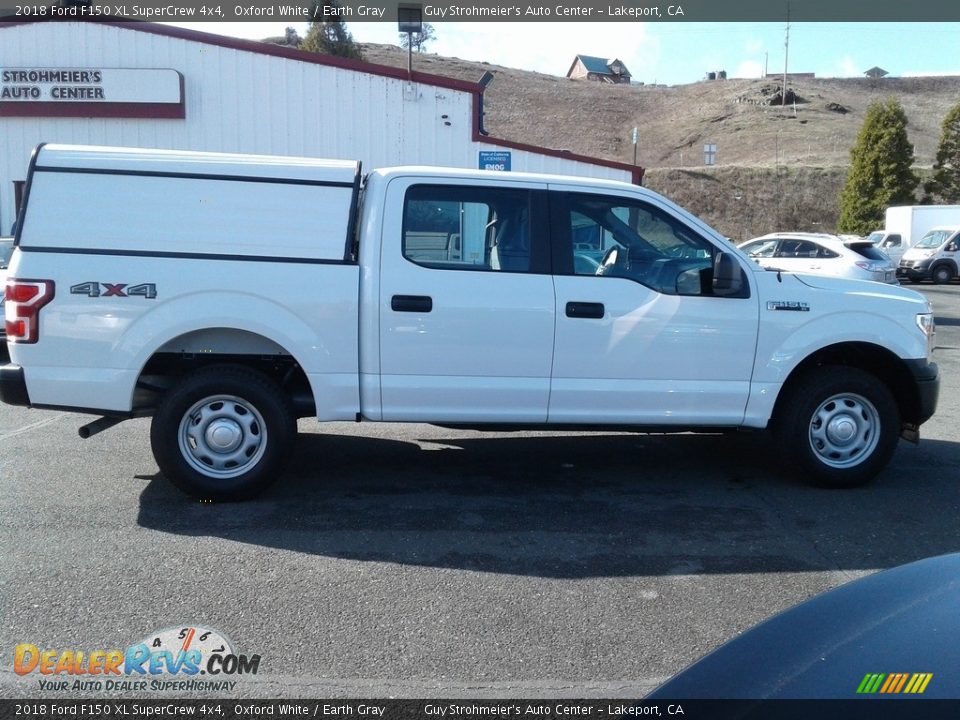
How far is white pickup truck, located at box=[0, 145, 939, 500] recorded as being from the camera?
5352mm

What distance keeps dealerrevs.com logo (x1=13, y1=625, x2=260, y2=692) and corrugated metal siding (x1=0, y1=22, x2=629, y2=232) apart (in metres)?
15.6

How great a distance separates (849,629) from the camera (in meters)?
2.32

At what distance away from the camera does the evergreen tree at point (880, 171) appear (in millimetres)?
37438

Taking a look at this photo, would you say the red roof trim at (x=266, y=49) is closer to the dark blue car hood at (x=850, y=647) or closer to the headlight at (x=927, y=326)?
the headlight at (x=927, y=326)

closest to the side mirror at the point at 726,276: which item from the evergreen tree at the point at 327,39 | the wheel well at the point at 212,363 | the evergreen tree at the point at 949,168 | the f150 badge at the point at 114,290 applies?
the wheel well at the point at 212,363

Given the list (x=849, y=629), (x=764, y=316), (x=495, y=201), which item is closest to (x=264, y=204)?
→ (x=495, y=201)

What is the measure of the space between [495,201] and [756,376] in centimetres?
206

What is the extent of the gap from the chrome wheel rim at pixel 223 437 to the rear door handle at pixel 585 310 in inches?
80.6

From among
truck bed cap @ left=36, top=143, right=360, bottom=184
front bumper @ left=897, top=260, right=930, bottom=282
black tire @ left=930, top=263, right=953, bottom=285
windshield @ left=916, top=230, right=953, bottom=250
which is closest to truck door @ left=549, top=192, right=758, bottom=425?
truck bed cap @ left=36, top=143, right=360, bottom=184

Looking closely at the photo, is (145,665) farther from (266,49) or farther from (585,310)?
(266,49)

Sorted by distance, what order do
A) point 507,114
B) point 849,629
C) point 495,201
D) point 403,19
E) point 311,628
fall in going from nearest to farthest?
1. point 849,629
2. point 311,628
3. point 495,201
4. point 403,19
5. point 507,114

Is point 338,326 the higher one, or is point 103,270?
point 103,270

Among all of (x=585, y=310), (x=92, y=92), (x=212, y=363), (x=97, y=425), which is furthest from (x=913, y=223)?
(x=97, y=425)

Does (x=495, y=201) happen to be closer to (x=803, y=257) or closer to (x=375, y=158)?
(x=375, y=158)
